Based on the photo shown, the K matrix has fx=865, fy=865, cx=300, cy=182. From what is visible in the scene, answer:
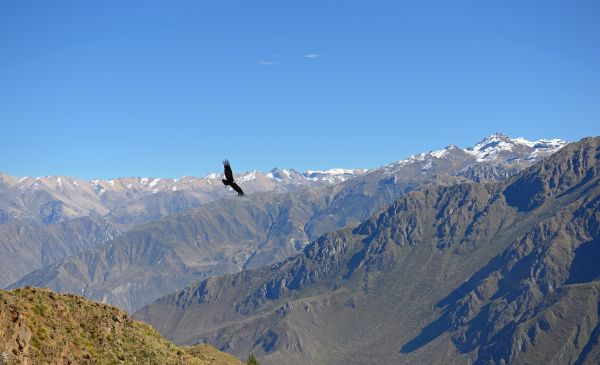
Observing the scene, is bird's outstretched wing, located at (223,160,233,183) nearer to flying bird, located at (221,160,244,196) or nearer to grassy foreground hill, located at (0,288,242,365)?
flying bird, located at (221,160,244,196)

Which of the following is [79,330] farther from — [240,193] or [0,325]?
[240,193]

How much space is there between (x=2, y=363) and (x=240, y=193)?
43.3 m

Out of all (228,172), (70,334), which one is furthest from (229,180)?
(70,334)

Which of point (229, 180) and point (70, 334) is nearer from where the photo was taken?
point (229, 180)

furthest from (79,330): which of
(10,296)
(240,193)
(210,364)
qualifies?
(240,193)

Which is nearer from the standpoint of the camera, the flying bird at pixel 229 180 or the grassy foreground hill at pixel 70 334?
the flying bird at pixel 229 180

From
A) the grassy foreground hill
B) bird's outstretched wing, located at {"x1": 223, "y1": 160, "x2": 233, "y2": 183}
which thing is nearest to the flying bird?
bird's outstretched wing, located at {"x1": 223, "y1": 160, "x2": 233, "y2": 183}

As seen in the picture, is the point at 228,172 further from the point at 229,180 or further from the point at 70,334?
the point at 70,334

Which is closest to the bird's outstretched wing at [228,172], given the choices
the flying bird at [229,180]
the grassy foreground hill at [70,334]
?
the flying bird at [229,180]

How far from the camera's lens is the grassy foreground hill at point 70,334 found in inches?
3962

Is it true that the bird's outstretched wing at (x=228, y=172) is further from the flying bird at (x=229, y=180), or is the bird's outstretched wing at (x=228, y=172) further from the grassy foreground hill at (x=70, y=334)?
the grassy foreground hill at (x=70, y=334)

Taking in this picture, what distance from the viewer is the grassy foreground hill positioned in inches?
3962

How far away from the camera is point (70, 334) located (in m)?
114

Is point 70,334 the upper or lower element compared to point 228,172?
lower
